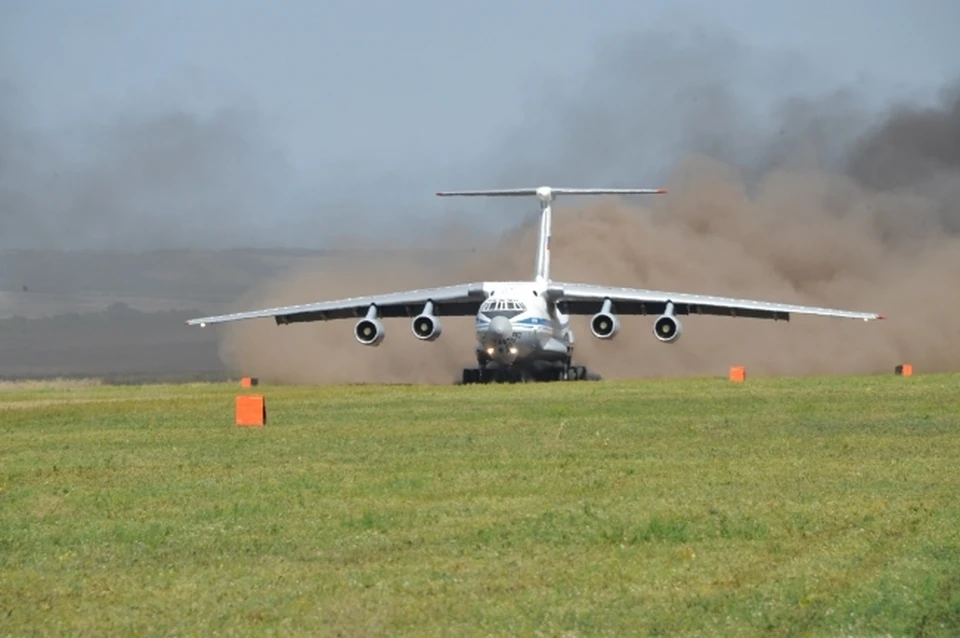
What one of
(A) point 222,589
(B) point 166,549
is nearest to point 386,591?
(A) point 222,589

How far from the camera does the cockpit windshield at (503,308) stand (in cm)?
4309

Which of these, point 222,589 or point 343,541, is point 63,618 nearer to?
point 222,589

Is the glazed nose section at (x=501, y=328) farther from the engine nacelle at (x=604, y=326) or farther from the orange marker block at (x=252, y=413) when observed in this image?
the orange marker block at (x=252, y=413)

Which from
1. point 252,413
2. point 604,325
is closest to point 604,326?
point 604,325

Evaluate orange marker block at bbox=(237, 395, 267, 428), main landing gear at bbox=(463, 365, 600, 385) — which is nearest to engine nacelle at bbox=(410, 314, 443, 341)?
main landing gear at bbox=(463, 365, 600, 385)

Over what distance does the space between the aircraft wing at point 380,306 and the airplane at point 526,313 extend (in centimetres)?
3

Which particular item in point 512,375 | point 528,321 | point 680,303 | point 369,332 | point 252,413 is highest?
point 680,303

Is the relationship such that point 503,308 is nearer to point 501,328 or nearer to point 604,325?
point 501,328

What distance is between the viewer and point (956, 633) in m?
8.84

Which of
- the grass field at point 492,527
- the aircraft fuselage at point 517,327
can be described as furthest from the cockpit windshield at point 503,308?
the grass field at point 492,527

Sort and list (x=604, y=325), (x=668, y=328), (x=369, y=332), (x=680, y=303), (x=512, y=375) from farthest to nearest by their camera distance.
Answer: (x=512, y=375), (x=680, y=303), (x=604, y=325), (x=369, y=332), (x=668, y=328)

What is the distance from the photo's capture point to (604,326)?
44.5 metres

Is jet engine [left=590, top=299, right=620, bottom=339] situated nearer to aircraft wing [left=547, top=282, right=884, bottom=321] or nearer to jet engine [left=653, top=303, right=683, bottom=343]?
aircraft wing [left=547, top=282, right=884, bottom=321]

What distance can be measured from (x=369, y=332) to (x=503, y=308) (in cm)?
379
